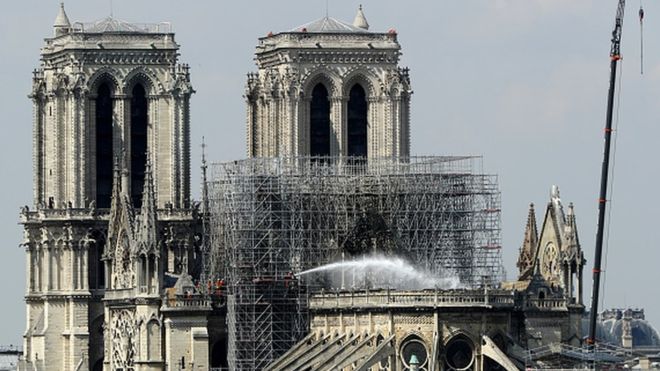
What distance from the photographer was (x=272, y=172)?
167m

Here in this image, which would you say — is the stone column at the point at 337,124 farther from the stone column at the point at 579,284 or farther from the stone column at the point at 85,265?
the stone column at the point at 579,284

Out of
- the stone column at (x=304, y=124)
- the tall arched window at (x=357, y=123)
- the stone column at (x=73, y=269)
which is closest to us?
the stone column at (x=304, y=124)

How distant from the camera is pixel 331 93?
6791 inches

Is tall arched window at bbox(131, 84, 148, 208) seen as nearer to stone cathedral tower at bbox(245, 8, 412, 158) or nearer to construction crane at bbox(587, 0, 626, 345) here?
stone cathedral tower at bbox(245, 8, 412, 158)

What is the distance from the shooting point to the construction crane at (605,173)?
517 feet

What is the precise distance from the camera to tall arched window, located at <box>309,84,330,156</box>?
17275 cm

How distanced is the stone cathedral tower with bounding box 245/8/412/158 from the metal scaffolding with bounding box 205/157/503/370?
5084 mm

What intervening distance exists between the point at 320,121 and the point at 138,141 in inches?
444

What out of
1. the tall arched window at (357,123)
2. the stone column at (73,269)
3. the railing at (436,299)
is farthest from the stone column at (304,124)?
the railing at (436,299)

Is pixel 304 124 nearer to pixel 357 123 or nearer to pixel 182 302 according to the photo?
pixel 357 123

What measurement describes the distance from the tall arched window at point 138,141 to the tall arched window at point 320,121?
33.6 ft

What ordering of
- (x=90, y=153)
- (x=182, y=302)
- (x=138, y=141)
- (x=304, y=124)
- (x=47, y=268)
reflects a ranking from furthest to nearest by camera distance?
(x=138, y=141) < (x=90, y=153) < (x=47, y=268) < (x=304, y=124) < (x=182, y=302)

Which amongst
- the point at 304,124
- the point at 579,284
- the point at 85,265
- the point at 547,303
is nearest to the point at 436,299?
the point at 547,303

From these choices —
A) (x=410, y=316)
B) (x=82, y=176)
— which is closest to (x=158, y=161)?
(x=82, y=176)
